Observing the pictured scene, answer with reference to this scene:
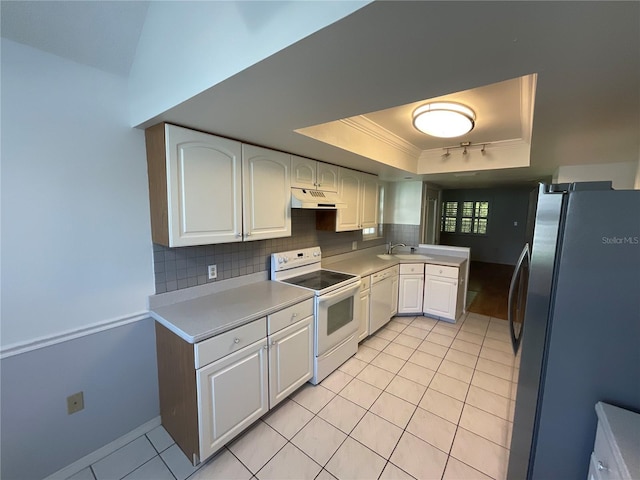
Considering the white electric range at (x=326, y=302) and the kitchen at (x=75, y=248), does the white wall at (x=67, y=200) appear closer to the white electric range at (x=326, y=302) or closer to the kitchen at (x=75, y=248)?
the kitchen at (x=75, y=248)

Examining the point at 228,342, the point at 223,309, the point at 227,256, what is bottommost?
the point at 228,342

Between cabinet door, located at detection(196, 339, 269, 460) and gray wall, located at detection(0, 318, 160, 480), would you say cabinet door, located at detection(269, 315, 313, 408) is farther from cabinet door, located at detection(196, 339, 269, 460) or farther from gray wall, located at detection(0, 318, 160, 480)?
gray wall, located at detection(0, 318, 160, 480)

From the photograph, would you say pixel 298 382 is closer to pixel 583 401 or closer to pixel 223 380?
pixel 223 380

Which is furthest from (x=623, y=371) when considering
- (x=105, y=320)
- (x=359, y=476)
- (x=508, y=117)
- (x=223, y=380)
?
(x=105, y=320)

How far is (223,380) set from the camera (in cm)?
160

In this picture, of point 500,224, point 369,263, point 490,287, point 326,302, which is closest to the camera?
point 326,302

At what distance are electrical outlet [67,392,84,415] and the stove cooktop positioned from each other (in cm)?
155

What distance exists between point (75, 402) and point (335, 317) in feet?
5.98

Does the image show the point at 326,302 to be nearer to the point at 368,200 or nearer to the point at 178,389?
the point at 178,389

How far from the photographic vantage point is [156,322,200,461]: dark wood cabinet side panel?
5.02ft

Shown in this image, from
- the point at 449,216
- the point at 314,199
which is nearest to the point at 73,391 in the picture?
the point at 314,199

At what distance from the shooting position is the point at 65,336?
4.96 ft

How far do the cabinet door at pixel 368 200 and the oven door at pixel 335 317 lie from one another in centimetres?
106

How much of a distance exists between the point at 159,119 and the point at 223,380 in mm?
1569
